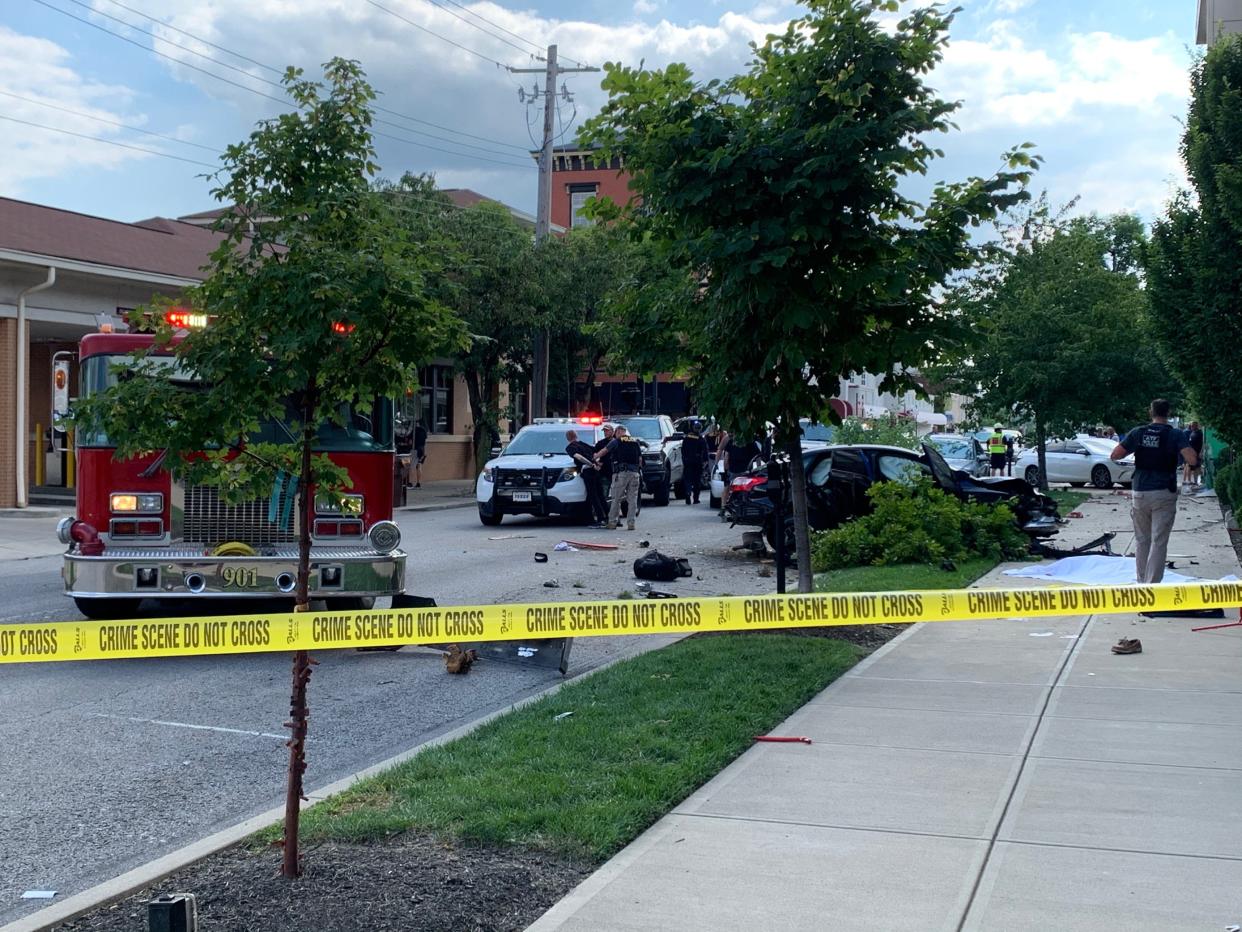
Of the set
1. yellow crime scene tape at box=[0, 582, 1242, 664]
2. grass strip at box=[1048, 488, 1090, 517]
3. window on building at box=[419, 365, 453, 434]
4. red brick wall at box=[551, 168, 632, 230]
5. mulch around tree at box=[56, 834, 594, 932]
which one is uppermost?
red brick wall at box=[551, 168, 632, 230]

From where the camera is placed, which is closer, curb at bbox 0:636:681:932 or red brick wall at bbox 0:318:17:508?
curb at bbox 0:636:681:932

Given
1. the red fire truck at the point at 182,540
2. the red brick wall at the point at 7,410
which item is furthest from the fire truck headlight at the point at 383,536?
the red brick wall at the point at 7,410

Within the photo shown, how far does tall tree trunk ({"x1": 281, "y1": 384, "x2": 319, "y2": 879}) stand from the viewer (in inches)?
179

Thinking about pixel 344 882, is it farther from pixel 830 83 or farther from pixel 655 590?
pixel 655 590

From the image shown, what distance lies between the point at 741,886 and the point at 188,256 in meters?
25.9

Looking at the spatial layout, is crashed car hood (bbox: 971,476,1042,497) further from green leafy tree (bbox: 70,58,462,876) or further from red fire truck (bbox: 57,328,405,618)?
green leafy tree (bbox: 70,58,462,876)

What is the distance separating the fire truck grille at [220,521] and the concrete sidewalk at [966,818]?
4512 mm

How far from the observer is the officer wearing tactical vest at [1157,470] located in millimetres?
11805

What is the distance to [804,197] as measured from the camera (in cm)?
880

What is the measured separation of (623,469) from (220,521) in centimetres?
1098

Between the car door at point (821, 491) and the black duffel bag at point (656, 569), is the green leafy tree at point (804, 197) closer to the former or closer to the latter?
the black duffel bag at point (656, 569)

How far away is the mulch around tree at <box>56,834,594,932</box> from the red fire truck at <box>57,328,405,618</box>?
4.60m

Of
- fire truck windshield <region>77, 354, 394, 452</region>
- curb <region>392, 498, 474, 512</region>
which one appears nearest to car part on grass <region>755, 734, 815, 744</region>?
fire truck windshield <region>77, 354, 394, 452</region>

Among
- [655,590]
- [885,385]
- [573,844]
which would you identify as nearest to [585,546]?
[655,590]
